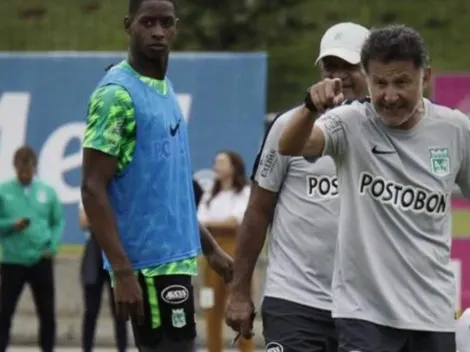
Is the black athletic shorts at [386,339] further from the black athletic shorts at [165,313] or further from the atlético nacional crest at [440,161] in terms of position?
the black athletic shorts at [165,313]

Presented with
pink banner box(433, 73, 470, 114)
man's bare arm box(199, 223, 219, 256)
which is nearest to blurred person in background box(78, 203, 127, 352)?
pink banner box(433, 73, 470, 114)

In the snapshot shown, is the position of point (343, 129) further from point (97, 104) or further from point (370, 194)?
point (97, 104)

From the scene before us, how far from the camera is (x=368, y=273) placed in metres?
5.57

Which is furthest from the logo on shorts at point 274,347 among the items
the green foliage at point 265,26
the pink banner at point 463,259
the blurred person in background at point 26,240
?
the green foliage at point 265,26

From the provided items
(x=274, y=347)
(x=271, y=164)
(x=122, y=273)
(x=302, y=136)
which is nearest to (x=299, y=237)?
(x=271, y=164)

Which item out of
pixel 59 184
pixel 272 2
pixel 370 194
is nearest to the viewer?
pixel 370 194

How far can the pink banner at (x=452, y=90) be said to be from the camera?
16141 millimetres

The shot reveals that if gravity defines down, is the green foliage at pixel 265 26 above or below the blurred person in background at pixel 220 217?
above

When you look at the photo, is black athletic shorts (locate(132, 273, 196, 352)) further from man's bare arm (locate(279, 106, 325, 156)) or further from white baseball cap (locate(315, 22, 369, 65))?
white baseball cap (locate(315, 22, 369, 65))

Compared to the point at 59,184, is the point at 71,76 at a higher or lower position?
higher

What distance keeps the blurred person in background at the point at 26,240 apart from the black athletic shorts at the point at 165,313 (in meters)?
6.87

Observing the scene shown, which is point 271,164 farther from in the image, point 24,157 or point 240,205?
point 240,205

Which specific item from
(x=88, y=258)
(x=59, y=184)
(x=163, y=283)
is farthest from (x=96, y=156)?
(x=59, y=184)

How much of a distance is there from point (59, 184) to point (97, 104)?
11531 mm
